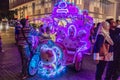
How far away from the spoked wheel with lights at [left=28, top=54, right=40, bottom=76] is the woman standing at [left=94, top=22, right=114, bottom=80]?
7.72 ft

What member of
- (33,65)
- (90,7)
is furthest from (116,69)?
(90,7)

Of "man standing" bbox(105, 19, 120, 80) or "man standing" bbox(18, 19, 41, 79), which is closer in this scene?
"man standing" bbox(105, 19, 120, 80)

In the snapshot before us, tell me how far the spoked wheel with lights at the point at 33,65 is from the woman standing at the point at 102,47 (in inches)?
92.6

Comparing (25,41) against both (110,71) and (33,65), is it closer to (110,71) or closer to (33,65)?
(33,65)

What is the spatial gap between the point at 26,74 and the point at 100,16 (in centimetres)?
6020

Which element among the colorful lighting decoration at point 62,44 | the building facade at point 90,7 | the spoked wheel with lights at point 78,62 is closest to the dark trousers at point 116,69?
the colorful lighting decoration at point 62,44

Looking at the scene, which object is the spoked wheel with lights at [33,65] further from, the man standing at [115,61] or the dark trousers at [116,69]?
the dark trousers at [116,69]

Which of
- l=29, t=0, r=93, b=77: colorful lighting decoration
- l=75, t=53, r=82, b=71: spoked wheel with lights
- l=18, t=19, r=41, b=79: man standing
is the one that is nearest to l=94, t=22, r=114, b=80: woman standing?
l=29, t=0, r=93, b=77: colorful lighting decoration

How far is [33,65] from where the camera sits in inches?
362

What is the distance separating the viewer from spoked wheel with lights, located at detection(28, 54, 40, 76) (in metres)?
9.09

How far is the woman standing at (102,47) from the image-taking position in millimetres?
7344

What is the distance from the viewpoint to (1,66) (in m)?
11.5

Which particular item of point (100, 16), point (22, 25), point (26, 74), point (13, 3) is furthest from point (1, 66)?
point (13, 3)

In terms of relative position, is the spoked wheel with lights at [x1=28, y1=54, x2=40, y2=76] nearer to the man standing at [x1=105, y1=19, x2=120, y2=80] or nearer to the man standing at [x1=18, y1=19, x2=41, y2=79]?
the man standing at [x1=18, y1=19, x2=41, y2=79]
